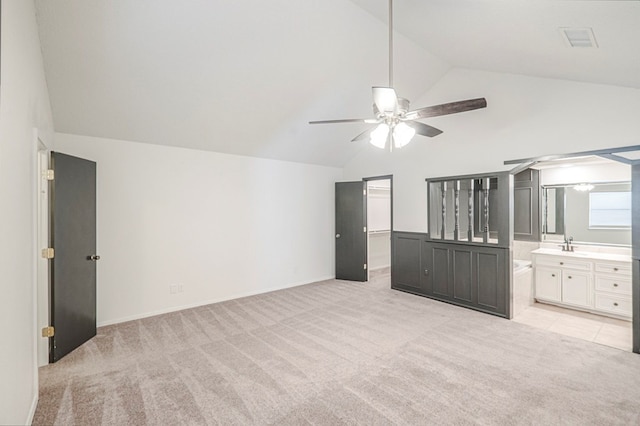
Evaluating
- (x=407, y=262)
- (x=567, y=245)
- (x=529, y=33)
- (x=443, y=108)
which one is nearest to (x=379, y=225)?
(x=407, y=262)

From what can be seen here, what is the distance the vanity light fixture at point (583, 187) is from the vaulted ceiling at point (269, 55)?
6.42 feet

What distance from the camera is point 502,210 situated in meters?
4.10

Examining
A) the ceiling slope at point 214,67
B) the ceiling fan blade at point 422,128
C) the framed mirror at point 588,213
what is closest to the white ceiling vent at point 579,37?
the ceiling fan blade at point 422,128

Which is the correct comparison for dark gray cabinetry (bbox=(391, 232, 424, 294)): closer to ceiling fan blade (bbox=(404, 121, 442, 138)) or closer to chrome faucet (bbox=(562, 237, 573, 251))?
chrome faucet (bbox=(562, 237, 573, 251))

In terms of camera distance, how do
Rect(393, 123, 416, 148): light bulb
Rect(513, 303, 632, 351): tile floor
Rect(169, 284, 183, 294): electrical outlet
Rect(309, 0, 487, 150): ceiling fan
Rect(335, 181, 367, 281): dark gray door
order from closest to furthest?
Rect(309, 0, 487, 150): ceiling fan, Rect(393, 123, 416, 148): light bulb, Rect(513, 303, 632, 351): tile floor, Rect(169, 284, 183, 294): electrical outlet, Rect(335, 181, 367, 281): dark gray door

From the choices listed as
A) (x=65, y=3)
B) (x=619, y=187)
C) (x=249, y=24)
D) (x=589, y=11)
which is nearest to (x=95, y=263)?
(x=65, y=3)

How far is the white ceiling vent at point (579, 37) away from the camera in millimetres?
2168

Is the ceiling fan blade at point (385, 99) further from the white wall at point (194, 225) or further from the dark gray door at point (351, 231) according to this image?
the dark gray door at point (351, 231)

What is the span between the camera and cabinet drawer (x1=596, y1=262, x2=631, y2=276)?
3.79 meters

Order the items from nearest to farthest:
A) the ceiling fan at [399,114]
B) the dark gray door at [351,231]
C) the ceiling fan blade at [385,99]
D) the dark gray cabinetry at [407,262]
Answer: the ceiling fan blade at [385,99]
the ceiling fan at [399,114]
the dark gray cabinetry at [407,262]
the dark gray door at [351,231]

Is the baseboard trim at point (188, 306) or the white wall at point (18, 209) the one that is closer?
the white wall at point (18, 209)

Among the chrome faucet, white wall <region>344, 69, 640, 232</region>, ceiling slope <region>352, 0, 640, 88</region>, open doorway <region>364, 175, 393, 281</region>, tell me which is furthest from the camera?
open doorway <region>364, 175, 393, 281</region>

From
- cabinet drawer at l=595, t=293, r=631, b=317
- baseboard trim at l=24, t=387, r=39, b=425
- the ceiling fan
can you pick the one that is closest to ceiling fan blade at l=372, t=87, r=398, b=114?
the ceiling fan

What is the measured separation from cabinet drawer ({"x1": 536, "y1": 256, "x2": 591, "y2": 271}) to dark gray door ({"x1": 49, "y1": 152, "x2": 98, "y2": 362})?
20.7 ft
